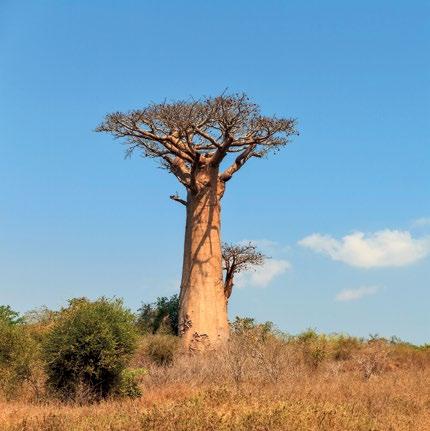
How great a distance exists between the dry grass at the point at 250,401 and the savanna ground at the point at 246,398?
18 millimetres

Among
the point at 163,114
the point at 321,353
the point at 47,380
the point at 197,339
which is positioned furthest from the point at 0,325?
the point at 321,353

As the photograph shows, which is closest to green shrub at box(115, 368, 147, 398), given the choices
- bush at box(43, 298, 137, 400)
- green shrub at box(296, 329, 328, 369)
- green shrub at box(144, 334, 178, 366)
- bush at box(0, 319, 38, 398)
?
bush at box(43, 298, 137, 400)

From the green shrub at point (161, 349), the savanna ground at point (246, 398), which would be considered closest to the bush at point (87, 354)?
the savanna ground at point (246, 398)

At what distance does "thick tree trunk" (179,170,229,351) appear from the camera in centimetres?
1947

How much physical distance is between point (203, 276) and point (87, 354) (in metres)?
7.55

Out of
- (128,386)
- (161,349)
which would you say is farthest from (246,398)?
(161,349)

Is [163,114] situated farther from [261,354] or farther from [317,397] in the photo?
[317,397]

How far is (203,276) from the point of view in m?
19.8

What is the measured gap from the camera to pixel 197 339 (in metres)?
19.3

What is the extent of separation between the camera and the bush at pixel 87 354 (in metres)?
12.6

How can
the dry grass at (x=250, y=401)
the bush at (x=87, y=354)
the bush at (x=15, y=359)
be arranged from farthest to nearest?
the bush at (x=15, y=359)
the bush at (x=87, y=354)
the dry grass at (x=250, y=401)

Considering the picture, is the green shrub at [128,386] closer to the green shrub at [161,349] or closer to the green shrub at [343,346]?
the green shrub at [161,349]

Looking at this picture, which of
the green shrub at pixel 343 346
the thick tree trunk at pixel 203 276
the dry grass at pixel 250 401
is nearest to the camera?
the dry grass at pixel 250 401

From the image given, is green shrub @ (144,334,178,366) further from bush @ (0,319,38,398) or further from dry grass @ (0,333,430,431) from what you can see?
bush @ (0,319,38,398)
